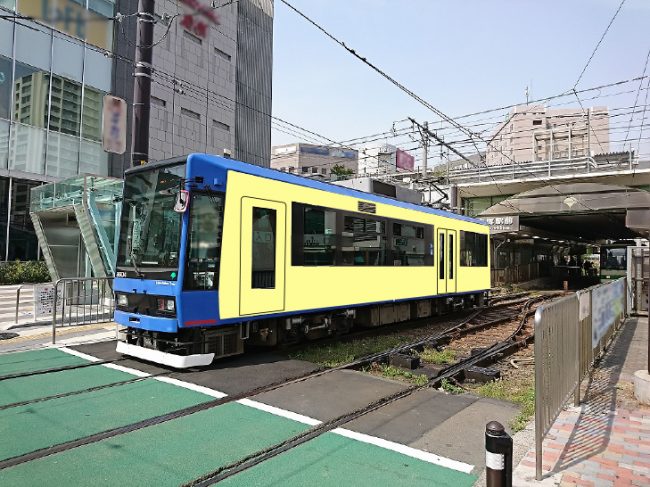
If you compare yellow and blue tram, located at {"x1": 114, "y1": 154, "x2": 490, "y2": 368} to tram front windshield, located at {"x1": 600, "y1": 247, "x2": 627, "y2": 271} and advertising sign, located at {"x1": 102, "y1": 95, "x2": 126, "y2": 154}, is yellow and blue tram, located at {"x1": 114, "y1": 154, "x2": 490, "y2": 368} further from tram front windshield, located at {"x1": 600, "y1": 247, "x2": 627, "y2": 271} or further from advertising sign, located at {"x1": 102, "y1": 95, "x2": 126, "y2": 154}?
tram front windshield, located at {"x1": 600, "y1": 247, "x2": 627, "y2": 271}

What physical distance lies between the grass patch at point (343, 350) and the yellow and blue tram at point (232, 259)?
0.41 meters

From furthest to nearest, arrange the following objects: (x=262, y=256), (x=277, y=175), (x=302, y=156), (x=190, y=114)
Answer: (x=302, y=156), (x=190, y=114), (x=277, y=175), (x=262, y=256)

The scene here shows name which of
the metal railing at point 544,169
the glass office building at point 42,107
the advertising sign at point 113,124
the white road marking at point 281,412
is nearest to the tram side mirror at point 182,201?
the white road marking at point 281,412

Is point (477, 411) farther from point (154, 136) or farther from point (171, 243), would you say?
point (154, 136)

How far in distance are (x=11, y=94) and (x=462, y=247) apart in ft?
62.1

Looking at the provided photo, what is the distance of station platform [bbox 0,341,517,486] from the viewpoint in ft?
13.1

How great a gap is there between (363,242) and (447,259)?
4274mm

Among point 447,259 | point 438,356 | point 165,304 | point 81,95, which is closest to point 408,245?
point 447,259

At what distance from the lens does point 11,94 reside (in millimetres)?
20234

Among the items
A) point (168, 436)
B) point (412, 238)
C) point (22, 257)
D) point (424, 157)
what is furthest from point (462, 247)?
point (22, 257)

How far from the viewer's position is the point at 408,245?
11852 millimetres

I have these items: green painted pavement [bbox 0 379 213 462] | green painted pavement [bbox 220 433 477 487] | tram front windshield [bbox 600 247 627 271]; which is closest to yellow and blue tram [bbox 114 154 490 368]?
green painted pavement [bbox 0 379 213 462]

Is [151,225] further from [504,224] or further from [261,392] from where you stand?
[504,224]

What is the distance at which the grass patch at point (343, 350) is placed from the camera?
8.28 metres
